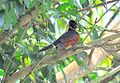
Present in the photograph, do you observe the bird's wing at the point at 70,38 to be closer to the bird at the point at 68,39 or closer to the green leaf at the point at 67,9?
the bird at the point at 68,39

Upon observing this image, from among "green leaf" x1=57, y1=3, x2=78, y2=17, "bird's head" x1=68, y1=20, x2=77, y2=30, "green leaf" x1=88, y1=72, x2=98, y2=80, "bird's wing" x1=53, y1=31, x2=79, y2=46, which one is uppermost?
"green leaf" x1=57, y1=3, x2=78, y2=17

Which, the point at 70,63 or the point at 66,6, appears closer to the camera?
the point at 66,6

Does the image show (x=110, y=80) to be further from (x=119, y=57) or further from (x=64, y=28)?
(x=64, y=28)

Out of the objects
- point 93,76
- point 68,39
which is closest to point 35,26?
point 68,39

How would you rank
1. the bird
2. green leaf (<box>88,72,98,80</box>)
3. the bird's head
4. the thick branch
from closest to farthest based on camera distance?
the thick branch < the bird < the bird's head < green leaf (<box>88,72,98,80</box>)

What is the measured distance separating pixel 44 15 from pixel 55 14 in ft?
0.27

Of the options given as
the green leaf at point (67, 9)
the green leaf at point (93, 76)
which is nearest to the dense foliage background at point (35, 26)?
the green leaf at point (67, 9)

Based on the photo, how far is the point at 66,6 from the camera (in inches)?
48.7

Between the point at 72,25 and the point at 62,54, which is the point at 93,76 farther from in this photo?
the point at 62,54

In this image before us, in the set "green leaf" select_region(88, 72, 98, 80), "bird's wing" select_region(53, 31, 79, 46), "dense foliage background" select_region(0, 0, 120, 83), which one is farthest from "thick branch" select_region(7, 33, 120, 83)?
"green leaf" select_region(88, 72, 98, 80)

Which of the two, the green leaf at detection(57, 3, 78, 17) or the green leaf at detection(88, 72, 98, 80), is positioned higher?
the green leaf at detection(57, 3, 78, 17)

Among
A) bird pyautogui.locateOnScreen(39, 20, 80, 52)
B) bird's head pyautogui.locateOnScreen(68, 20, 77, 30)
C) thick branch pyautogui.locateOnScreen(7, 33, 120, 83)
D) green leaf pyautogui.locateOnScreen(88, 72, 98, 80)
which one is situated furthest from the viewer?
green leaf pyautogui.locateOnScreen(88, 72, 98, 80)

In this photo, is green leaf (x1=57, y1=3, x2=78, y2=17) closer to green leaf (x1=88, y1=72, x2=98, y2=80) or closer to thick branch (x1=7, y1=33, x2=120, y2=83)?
thick branch (x1=7, y1=33, x2=120, y2=83)

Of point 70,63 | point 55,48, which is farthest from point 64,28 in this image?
point 55,48
